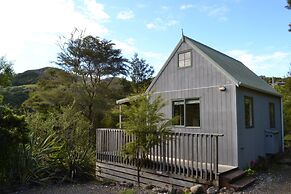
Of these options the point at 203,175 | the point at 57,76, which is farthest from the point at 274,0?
the point at 57,76

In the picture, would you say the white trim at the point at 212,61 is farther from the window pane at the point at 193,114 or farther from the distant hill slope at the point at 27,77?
the distant hill slope at the point at 27,77

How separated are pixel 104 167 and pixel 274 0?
31.0ft

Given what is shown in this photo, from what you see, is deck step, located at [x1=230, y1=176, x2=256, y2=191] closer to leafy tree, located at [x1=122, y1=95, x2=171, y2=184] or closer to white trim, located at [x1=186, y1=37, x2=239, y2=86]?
leafy tree, located at [x1=122, y1=95, x2=171, y2=184]

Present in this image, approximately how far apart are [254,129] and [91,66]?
556 inches

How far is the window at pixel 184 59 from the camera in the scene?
10.2 m

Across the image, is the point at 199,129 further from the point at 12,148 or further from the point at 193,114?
the point at 12,148

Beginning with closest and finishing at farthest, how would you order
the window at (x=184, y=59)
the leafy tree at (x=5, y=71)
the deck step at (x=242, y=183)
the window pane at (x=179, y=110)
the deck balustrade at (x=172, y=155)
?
the deck step at (x=242, y=183), the deck balustrade at (x=172, y=155), the leafy tree at (x=5, y=71), the window pane at (x=179, y=110), the window at (x=184, y=59)

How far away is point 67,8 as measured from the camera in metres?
9.04

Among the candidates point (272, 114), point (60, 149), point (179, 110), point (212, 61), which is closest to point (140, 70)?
point (272, 114)

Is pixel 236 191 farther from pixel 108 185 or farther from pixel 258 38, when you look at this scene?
pixel 258 38

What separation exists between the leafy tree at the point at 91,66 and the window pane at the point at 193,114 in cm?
1028

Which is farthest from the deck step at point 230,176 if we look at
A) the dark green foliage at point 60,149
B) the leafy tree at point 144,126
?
the dark green foliage at point 60,149

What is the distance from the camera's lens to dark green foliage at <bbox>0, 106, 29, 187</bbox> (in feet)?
21.1

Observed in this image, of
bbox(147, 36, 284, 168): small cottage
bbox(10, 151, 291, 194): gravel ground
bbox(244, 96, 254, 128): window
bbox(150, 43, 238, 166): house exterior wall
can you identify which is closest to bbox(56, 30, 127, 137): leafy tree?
bbox(147, 36, 284, 168): small cottage
